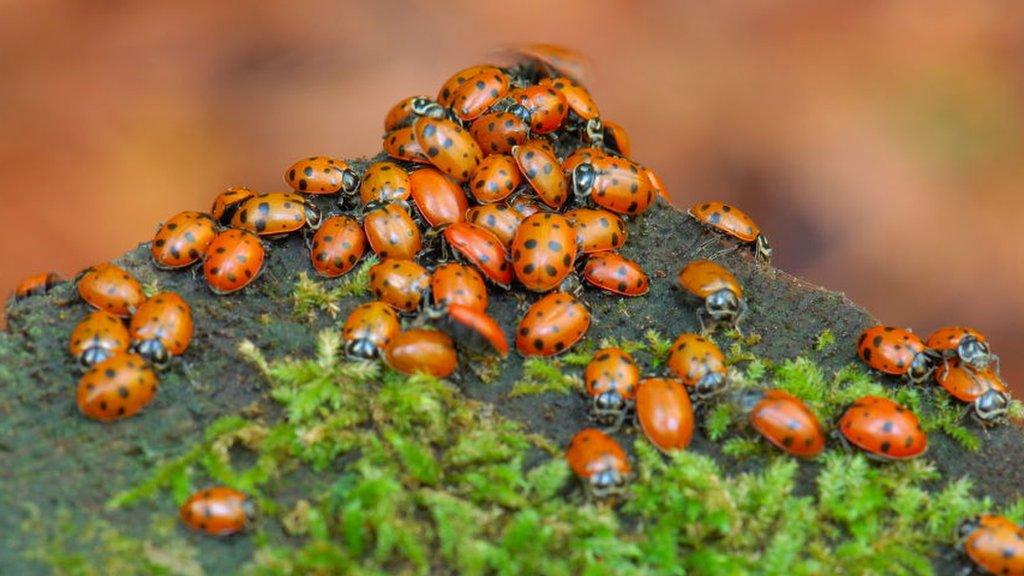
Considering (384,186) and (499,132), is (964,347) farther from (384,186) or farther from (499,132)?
(384,186)

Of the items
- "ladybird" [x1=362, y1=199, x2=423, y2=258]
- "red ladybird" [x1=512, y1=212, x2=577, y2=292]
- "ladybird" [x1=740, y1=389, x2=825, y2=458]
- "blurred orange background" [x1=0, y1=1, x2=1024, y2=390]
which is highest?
"blurred orange background" [x1=0, y1=1, x2=1024, y2=390]

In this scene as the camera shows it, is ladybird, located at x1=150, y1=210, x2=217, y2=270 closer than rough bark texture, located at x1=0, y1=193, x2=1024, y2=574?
No

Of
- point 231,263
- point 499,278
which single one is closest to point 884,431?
point 499,278

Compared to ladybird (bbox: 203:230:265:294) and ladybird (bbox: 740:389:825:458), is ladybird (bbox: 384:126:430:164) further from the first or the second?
ladybird (bbox: 740:389:825:458)

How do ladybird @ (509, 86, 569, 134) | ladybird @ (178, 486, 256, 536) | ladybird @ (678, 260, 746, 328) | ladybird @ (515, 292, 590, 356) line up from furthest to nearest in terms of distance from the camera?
ladybird @ (509, 86, 569, 134) < ladybird @ (678, 260, 746, 328) < ladybird @ (515, 292, 590, 356) < ladybird @ (178, 486, 256, 536)

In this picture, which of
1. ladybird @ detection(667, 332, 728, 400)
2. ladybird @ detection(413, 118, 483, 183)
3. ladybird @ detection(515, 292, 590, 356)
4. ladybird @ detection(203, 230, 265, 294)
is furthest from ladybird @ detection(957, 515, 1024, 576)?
ladybird @ detection(203, 230, 265, 294)

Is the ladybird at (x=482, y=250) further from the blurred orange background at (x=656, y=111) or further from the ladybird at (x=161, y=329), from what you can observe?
the blurred orange background at (x=656, y=111)

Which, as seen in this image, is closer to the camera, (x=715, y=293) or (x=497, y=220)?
(x=715, y=293)
